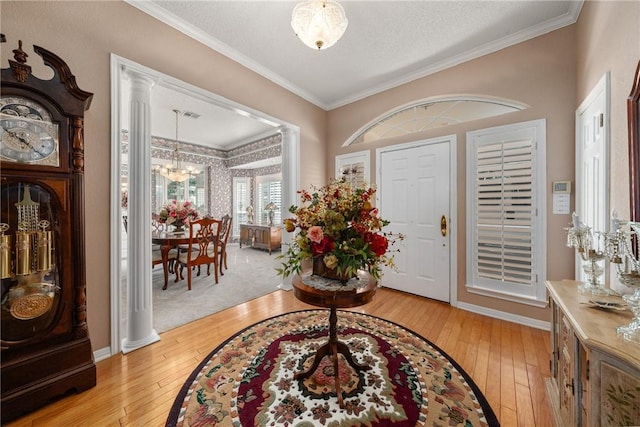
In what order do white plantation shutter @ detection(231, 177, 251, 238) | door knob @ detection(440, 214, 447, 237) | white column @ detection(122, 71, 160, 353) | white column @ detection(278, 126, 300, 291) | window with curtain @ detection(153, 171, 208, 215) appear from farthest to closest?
white plantation shutter @ detection(231, 177, 251, 238) < window with curtain @ detection(153, 171, 208, 215) < white column @ detection(278, 126, 300, 291) < door knob @ detection(440, 214, 447, 237) < white column @ detection(122, 71, 160, 353)

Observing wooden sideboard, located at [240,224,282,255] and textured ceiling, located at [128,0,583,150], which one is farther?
wooden sideboard, located at [240,224,282,255]

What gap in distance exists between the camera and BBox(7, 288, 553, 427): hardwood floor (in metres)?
1.42

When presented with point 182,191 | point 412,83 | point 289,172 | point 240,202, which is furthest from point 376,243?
point 240,202

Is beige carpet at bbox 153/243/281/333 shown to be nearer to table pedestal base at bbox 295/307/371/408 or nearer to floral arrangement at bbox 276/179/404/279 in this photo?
table pedestal base at bbox 295/307/371/408

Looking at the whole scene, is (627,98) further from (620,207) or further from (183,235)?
(183,235)

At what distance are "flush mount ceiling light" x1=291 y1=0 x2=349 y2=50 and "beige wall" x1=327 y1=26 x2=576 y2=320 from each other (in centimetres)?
193

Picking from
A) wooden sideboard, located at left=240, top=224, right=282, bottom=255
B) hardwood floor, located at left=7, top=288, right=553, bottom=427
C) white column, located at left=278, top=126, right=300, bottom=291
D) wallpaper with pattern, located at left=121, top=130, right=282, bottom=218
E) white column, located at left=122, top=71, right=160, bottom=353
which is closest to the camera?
hardwood floor, located at left=7, top=288, right=553, bottom=427

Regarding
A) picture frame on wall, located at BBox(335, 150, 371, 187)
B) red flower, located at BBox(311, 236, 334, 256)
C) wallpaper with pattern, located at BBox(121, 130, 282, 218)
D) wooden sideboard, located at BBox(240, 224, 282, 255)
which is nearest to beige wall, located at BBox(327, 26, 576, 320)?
picture frame on wall, located at BBox(335, 150, 371, 187)

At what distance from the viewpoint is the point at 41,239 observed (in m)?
1.50

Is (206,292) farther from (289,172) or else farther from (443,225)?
(443,225)

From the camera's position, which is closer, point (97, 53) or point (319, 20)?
point (319, 20)

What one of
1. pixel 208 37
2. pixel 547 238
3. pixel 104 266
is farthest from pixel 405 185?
pixel 104 266

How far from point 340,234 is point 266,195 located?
653 cm

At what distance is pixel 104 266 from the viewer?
1.93 m
